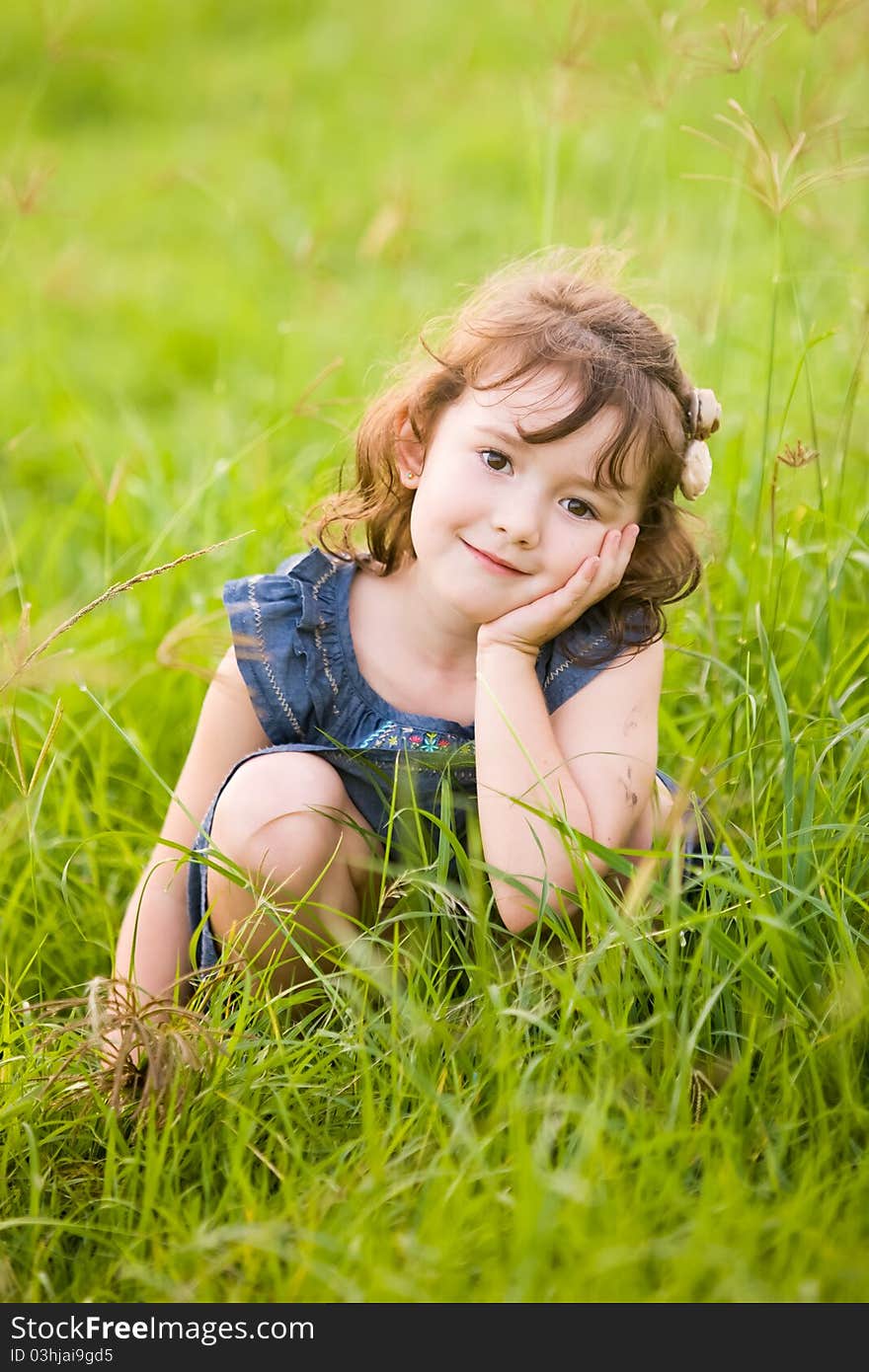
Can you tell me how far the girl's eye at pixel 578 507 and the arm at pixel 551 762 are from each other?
7.3 inches

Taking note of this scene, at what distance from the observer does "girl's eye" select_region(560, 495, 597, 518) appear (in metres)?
1.64

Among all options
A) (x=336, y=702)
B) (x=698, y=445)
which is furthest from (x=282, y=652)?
(x=698, y=445)

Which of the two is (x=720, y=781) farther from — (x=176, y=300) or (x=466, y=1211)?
(x=176, y=300)

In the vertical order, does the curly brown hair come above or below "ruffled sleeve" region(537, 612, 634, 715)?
above

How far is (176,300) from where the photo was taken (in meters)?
4.62

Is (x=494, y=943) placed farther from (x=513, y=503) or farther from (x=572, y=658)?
(x=513, y=503)

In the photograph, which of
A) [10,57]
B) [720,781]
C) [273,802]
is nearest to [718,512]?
[720,781]

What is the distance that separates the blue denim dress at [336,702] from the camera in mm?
1787

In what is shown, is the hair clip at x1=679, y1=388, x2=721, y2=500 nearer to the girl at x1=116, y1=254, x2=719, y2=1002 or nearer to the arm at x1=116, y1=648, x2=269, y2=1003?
the girl at x1=116, y1=254, x2=719, y2=1002

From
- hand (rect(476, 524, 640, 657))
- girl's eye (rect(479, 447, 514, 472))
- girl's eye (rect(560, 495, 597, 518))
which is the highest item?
girl's eye (rect(479, 447, 514, 472))

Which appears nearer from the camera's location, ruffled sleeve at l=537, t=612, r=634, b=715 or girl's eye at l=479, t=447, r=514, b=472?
girl's eye at l=479, t=447, r=514, b=472

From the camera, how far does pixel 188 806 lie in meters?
1.86

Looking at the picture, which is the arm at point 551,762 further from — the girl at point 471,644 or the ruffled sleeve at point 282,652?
the ruffled sleeve at point 282,652

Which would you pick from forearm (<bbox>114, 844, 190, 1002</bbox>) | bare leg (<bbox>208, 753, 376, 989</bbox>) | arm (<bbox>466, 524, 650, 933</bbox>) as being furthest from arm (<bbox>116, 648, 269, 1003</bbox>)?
arm (<bbox>466, 524, 650, 933</bbox>)
